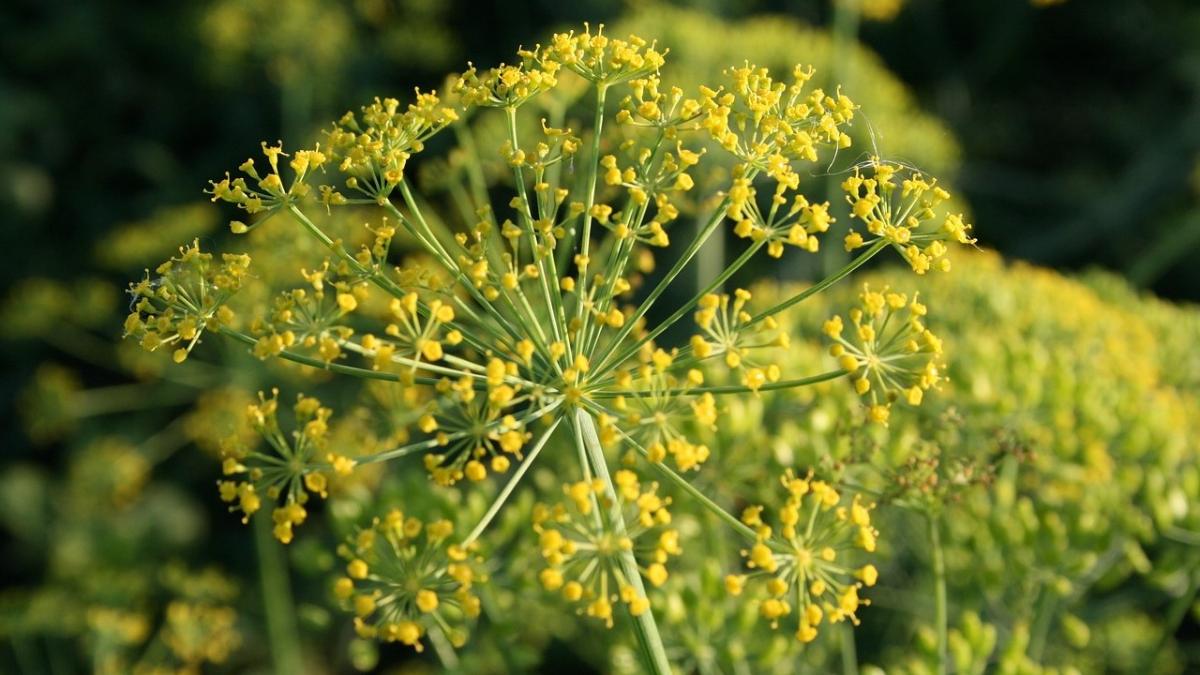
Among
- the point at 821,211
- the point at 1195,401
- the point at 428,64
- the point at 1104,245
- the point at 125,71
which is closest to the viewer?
the point at 821,211

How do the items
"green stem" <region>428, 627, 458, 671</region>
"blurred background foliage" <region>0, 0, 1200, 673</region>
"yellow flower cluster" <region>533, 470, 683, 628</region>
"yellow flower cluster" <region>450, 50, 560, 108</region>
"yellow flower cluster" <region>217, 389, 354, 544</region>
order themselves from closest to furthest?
"yellow flower cluster" <region>533, 470, 683, 628</region> → "yellow flower cluster" <region>217, 389, 354, 544</region> → "yellow flower cluster" <region>450, 50, 560, 108</region> → "green stem" <region>428, 627, 458, 671</region> → "blurred background foliage" <region>0, 0, 1200, 673</region>

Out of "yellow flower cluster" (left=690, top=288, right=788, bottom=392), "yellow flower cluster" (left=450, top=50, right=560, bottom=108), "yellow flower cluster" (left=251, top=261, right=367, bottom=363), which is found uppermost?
"yellow flower cluster" (left=450, top=50, right=560, bottom=108)

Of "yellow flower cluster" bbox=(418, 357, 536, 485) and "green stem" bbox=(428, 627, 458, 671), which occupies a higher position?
"yellow flower cluster" bbox=(418, 357, 536, 485)

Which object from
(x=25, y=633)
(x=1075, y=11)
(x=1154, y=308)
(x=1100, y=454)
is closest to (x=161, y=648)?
(x=25, y=633)

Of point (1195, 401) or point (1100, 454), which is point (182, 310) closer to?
point (1100, 454)

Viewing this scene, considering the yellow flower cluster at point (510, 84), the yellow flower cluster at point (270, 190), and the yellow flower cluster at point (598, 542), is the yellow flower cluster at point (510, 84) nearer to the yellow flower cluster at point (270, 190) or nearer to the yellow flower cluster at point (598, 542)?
the yellow flower cluster at point (270, 190)

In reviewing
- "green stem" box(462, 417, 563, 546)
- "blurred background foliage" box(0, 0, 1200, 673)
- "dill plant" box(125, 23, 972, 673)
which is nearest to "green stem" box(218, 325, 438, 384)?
"dill plant" box(125, 23, 972, 673)

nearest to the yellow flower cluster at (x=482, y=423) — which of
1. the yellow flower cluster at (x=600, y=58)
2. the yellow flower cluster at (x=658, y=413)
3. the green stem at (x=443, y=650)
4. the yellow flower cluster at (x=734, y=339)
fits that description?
the yellow flower cluster at (x=658, y=413)

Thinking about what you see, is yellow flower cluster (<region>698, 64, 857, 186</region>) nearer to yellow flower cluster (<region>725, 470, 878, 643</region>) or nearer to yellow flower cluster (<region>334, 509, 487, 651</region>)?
yellow flower cluster (<region>725, 470, 878, 643</region>)
